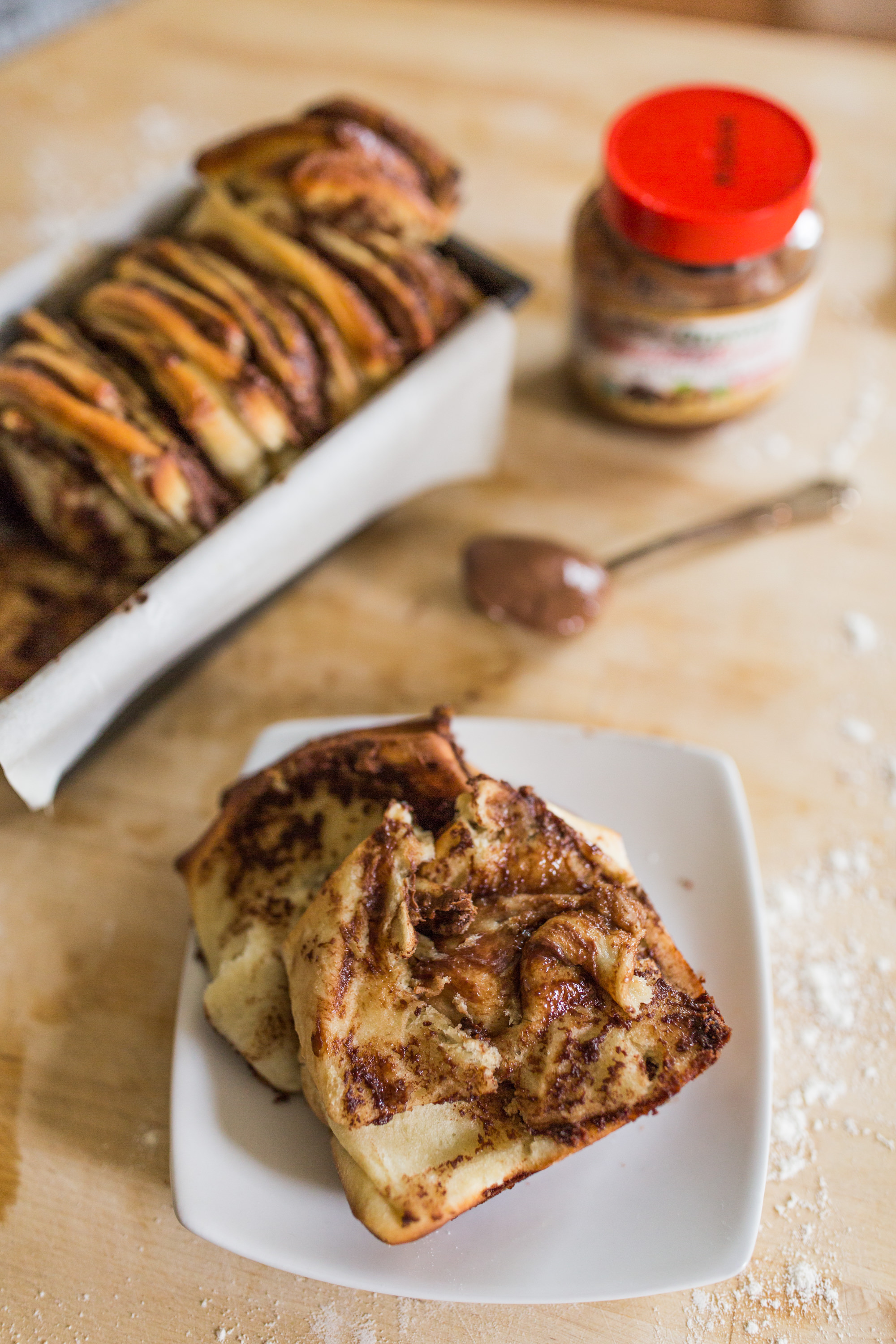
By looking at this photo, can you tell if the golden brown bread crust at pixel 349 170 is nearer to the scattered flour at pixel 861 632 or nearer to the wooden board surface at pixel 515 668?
the wooden board surface at pixel 515 668

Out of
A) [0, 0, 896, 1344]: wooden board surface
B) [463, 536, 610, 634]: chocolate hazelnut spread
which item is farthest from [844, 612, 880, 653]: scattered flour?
[463, 536, 610, 634]: chocolate hazelnut spread

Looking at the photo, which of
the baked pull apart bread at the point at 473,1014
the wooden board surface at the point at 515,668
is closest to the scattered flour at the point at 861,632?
the wooden board surface at the point at 515,668

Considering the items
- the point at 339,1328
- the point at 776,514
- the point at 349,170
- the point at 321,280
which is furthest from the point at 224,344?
the point at 339,1328

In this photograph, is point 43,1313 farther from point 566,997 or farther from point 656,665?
point 656,665

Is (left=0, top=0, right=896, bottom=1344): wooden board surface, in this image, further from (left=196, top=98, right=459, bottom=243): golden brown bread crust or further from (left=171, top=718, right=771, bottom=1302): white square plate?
(left=196, top=98, right=459, bottom=243): golden brown bread crust

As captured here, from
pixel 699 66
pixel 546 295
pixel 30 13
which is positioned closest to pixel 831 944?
pixel 546 295

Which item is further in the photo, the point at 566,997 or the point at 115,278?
the point at 115,278

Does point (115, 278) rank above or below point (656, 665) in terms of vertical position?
above
